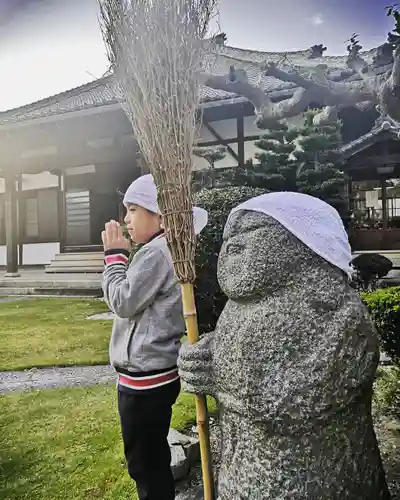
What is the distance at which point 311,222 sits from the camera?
137cm

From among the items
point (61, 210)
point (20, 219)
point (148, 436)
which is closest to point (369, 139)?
point (148, 436)

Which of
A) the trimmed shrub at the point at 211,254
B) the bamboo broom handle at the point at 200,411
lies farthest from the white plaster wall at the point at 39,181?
the bamboo broom handle at the point at 200,411

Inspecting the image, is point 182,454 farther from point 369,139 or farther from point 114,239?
point 369,139

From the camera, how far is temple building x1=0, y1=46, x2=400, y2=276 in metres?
10.0


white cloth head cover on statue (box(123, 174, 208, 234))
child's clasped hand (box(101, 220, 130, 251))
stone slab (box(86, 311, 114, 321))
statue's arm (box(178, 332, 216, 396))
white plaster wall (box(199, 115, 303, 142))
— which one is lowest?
stone slab (box(86, 311, 114, 321))

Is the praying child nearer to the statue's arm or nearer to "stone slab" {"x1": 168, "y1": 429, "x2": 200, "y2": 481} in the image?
the statue's arm

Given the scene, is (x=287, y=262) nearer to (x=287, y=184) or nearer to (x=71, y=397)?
(x=71, y=397)

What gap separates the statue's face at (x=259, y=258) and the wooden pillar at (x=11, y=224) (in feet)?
44.0

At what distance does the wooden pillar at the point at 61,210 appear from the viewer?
45.8 feet

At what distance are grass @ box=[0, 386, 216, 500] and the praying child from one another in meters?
0.69

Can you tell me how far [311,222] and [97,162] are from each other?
12.4 meters

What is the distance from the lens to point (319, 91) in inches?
97.7

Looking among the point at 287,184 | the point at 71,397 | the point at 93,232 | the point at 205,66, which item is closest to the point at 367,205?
the point at 287,184

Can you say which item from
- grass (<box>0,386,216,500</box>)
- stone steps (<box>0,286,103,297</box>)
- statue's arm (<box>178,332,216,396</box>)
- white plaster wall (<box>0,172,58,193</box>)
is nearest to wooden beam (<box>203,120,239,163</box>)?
stone steps (<box>0,286,103,297</box>)
